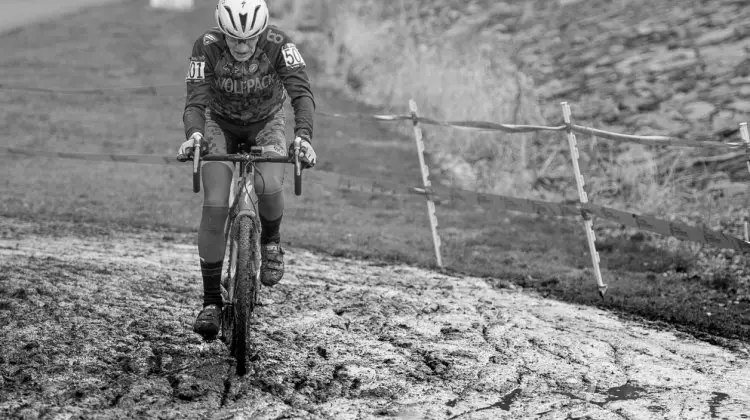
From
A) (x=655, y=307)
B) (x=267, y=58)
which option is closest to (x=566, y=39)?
(x=655, y=307)

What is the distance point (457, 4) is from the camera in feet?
86.0

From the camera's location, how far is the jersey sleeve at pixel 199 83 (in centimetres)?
604

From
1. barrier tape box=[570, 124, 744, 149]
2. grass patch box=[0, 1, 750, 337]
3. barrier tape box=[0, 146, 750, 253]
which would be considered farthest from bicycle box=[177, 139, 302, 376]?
grass patch box=[0, 1, 750, 337]

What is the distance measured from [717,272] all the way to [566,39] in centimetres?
1255

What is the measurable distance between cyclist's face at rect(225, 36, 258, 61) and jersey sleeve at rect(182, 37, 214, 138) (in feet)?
0.56

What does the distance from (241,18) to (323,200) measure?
8.90 meters

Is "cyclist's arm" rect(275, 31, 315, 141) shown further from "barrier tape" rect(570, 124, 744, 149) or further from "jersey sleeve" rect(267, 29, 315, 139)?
"barrier tape" rect(570, 124, 744, 149)

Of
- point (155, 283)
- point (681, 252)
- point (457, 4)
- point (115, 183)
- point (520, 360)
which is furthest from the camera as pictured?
point (457, 4)

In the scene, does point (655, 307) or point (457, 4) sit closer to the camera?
point (655, 307)

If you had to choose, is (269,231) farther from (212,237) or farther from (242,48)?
(242,48)

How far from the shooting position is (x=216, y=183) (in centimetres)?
591

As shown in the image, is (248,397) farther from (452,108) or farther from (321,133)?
(321,133)

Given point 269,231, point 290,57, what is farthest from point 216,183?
point 290,57

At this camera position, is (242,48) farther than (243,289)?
Yes
